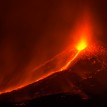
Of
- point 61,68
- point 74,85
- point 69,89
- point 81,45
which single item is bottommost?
point 69,89

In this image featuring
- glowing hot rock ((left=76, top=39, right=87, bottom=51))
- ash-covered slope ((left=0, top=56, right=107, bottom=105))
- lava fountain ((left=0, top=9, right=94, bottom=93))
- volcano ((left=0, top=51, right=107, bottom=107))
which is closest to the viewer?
volcano ((left=0, top=51, right=107, bottom=107))

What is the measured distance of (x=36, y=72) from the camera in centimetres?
1823

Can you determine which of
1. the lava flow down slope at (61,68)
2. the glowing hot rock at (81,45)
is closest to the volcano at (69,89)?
the lava flow down slope at (61,68)

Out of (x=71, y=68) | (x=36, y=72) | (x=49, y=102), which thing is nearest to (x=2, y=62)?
(x=36, y=72)

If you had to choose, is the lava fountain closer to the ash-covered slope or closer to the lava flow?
the lava flow

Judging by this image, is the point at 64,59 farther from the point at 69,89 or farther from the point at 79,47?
the point at 69,89

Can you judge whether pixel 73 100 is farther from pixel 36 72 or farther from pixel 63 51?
pixel 63 51

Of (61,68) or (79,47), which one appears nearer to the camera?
(61,68)

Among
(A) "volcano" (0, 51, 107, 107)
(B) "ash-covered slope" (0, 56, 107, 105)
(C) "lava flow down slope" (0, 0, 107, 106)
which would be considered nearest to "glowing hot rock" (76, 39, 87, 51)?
(C) "lava flow down slope" (0, 0, 107, 106)

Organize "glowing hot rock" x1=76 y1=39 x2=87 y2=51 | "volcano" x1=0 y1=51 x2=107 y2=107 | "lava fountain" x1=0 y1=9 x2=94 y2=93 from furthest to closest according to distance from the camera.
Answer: "glowing hot rock" x1=76 y1=39 x2=87 y2=51 < "lava fountain" x1=0 y1=9 x2=94 y2=93 < "volcano" x1=0 y1=51 x2=107 y2=107

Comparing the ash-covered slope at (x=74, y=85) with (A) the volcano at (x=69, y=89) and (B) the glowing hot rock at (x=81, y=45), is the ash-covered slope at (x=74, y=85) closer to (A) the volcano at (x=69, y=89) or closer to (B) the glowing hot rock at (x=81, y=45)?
(A) the volcano at (x=69, y=89)

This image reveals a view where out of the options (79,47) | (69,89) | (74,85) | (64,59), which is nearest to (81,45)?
(79,47)

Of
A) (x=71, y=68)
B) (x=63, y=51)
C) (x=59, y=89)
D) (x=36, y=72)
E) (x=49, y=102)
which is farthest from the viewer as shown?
(x=63, y=51)

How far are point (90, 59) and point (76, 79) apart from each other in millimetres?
2059
